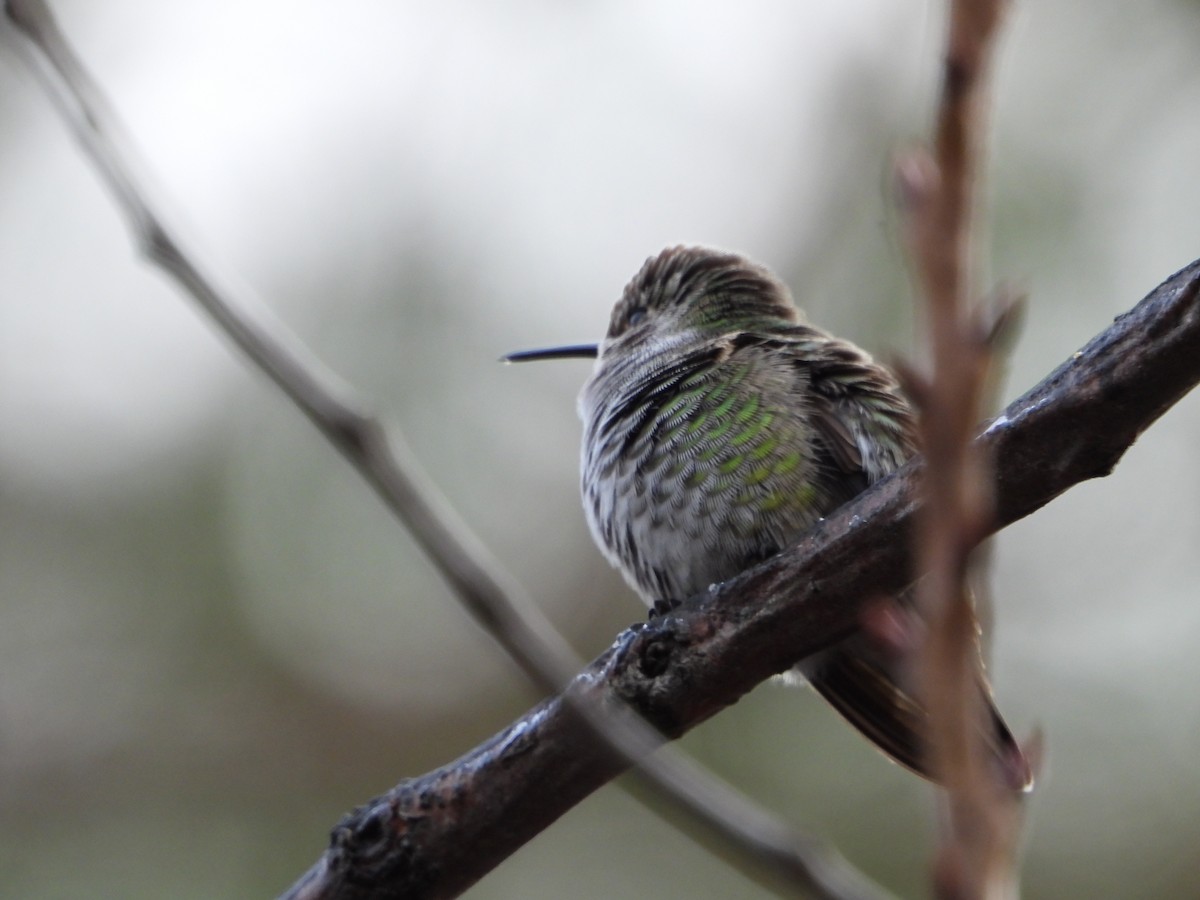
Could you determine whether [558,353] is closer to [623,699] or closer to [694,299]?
[694,299]

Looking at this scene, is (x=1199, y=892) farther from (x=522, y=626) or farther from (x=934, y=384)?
(x=934, y=384)

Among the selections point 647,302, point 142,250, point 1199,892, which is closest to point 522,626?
point 142,250

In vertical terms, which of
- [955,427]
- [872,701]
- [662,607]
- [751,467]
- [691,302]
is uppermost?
[955,427]

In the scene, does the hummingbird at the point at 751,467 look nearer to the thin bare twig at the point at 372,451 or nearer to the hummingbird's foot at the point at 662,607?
the hummingbird's foot at the point at 662,607

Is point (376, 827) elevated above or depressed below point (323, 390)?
below

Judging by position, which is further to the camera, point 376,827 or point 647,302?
point 647,302

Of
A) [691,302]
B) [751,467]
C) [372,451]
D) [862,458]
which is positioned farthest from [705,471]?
[372,451]

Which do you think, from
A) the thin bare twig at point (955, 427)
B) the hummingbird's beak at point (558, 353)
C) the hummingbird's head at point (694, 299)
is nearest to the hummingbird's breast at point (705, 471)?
the hummingbird's head at point (694, 299)
